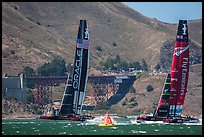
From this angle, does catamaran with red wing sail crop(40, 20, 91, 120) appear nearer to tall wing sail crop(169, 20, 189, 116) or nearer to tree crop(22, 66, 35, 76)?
tall wing sail crop(169, 20, 189, 116)

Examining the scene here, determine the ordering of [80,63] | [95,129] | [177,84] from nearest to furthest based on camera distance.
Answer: [95,129]
[80,63]
[177,84]

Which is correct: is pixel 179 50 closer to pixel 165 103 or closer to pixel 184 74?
pixel 184 74

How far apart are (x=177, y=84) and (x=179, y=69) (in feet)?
7.44

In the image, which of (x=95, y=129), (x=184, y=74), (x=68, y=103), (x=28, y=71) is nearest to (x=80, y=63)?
(x=68, y=103)

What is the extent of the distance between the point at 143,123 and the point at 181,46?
38.3 ft

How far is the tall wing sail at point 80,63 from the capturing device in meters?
109

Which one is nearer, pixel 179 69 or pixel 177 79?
pixel 179 69

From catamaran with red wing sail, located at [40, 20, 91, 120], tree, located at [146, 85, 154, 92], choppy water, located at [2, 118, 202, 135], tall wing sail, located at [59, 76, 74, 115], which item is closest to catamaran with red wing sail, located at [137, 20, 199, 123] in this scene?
choppy water, located at [2, 118, 202, 135]

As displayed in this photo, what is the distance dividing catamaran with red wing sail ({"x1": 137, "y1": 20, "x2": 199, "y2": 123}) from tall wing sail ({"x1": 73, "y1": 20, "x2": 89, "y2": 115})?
11.2 m

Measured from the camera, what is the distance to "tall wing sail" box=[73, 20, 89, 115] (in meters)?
109

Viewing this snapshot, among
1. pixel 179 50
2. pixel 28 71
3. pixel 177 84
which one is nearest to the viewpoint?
pixel 179 50

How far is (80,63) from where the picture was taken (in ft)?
360

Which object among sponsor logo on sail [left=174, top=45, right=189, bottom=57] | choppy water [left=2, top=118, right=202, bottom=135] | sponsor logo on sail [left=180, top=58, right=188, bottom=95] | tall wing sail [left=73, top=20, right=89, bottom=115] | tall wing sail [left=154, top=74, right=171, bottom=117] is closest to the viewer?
choppy water [left=2, top=118, right=202, bottom=135]

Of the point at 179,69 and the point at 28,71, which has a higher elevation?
the point at 179,69
